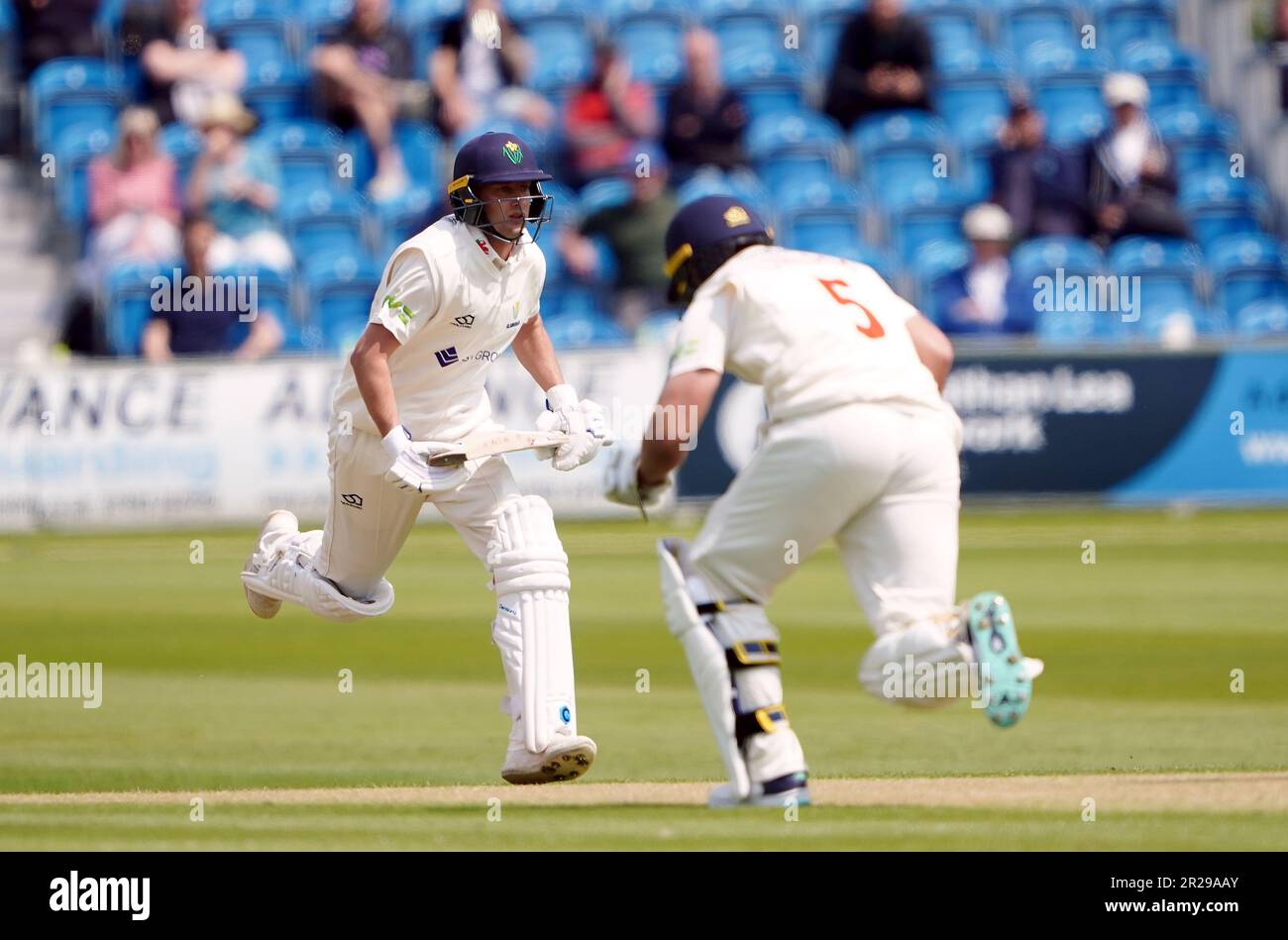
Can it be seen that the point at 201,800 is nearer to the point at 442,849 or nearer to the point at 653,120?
the point at 442,849

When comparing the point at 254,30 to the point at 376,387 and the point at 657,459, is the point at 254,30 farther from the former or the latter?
the point at 657,459

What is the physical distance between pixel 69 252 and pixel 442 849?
48.5ft

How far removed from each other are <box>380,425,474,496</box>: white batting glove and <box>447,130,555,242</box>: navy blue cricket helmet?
0.74 meters

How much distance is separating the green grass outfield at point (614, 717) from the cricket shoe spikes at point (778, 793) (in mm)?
92

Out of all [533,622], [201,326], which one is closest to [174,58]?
[201,326]

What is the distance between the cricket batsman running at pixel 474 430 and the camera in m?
6.82

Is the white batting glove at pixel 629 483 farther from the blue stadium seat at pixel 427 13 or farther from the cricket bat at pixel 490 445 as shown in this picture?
the blue stadium seat at pixel 427 13

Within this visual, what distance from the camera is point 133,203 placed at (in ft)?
60.2

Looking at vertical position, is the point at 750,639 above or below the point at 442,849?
above

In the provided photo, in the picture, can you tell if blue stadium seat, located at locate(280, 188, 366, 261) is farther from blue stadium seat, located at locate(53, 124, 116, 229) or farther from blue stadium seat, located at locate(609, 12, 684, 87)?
blue stadium seat, located at locate(609, 12, 684, 87)

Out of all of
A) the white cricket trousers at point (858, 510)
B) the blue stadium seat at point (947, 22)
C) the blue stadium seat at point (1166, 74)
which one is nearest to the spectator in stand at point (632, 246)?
the blue stadium seat at point (947, 22)

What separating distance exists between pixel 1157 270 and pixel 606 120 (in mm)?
5367

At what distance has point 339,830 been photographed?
20.8 ft

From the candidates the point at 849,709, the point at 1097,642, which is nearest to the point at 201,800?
the point at 849,709
